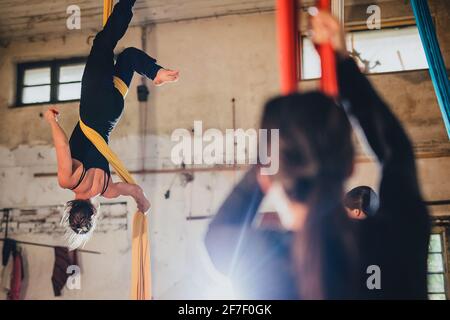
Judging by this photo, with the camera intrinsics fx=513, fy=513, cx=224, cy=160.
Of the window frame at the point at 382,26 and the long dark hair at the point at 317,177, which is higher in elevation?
the window frame at the point at 382,26

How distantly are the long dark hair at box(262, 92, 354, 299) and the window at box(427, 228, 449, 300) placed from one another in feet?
6.75

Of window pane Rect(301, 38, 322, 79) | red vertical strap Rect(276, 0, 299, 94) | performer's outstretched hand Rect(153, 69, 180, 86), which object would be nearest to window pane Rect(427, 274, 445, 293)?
window pane Rect(301, 38, 322, 79)

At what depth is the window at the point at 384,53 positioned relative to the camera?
3.03 meters

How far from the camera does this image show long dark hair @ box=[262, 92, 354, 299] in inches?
34.4

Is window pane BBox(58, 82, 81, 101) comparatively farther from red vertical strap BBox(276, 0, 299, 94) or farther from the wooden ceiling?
red vertical strap BBox(276, 0, 299, 94)

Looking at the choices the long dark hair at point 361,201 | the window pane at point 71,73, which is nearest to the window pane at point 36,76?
the window pane at point 71,73

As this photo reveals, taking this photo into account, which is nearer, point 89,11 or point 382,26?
point 382,26

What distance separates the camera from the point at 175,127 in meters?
3.18

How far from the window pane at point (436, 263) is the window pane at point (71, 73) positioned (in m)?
2.40

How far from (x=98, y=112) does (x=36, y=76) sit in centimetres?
98

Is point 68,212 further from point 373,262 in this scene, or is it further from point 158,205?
point 373,262

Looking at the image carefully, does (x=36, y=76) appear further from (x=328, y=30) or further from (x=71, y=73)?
(x=328, y=30)

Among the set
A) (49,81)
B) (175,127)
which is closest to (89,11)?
(49,81)

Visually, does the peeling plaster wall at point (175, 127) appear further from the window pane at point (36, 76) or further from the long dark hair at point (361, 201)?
the long dark hair at point (361, 201)
